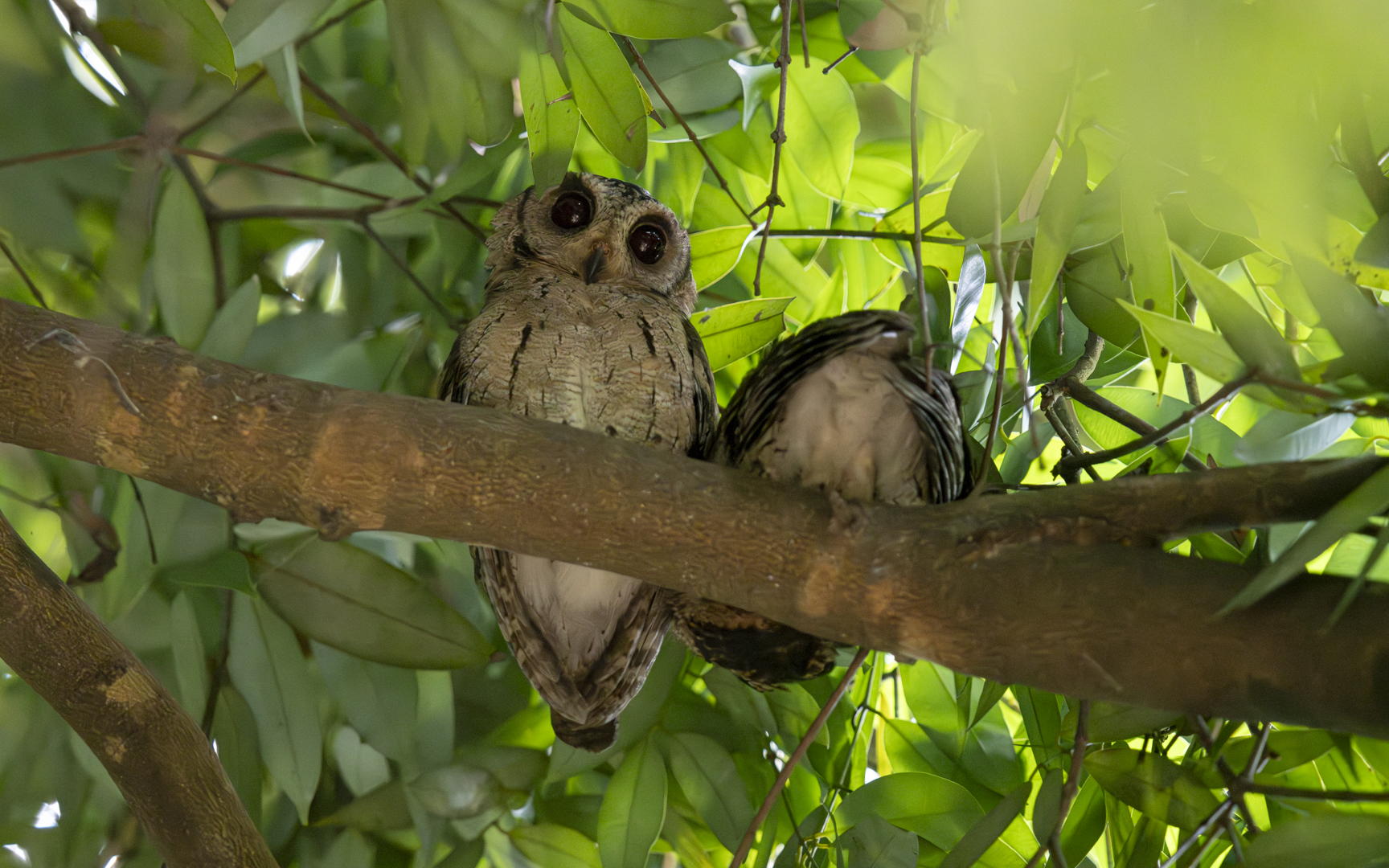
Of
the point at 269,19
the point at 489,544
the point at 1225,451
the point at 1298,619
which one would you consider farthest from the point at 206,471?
the point at 1225,451

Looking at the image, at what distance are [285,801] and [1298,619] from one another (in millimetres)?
1646

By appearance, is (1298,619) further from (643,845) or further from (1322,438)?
(643,845)

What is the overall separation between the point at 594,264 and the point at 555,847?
3.07 feet

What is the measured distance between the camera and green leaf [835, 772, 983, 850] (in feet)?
4.06

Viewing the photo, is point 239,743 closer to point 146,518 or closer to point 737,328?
point 146,518

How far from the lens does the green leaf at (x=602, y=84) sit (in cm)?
110

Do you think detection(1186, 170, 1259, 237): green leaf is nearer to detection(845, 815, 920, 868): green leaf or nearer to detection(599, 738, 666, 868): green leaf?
detection(845, 815, 920, 868): green leaf

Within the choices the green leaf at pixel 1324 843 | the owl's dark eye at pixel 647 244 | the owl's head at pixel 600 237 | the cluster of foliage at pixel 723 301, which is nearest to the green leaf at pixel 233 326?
the cluster of foliage at pixel 723 301

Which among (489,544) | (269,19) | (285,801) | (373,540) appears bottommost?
(285,801)

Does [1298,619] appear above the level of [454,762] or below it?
above

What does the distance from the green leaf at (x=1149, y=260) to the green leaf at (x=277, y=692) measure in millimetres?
1183

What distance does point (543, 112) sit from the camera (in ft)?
3.72

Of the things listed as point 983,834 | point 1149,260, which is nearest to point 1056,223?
point 1149,260

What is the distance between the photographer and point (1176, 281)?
1.05m
